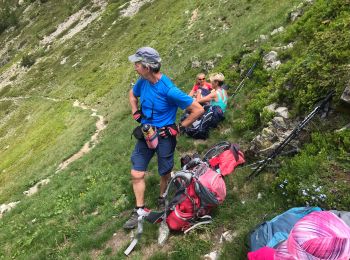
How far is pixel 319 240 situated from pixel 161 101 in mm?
4199

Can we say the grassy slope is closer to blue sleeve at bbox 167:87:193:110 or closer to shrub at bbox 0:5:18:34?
blue sleeve at bbox 167:87:193:110

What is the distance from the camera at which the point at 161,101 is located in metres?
7.23

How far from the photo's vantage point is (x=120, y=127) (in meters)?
20.2

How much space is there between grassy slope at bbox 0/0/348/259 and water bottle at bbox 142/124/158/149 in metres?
1.66

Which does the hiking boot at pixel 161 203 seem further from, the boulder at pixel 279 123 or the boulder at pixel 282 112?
the boulder at pixel 282 112

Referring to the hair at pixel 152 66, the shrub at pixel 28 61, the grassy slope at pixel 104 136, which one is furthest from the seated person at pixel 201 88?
the shrub at pixel 28 61

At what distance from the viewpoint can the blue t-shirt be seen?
23.3 feet

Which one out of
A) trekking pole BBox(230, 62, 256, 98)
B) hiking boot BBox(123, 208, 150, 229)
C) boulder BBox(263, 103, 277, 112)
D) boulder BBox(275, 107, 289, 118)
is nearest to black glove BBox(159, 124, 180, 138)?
hiking boot BBox(123, 208, 150, 229)

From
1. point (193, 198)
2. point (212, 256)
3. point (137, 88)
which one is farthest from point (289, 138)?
point (137, 88)

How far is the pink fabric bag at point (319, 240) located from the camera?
12.4 ft

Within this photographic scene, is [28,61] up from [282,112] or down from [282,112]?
down

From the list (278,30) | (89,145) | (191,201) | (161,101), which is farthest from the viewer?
(89,145)

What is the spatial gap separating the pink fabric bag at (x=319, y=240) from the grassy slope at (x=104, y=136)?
196cm

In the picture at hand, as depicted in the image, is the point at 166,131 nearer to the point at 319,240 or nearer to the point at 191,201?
the point at 191,201
